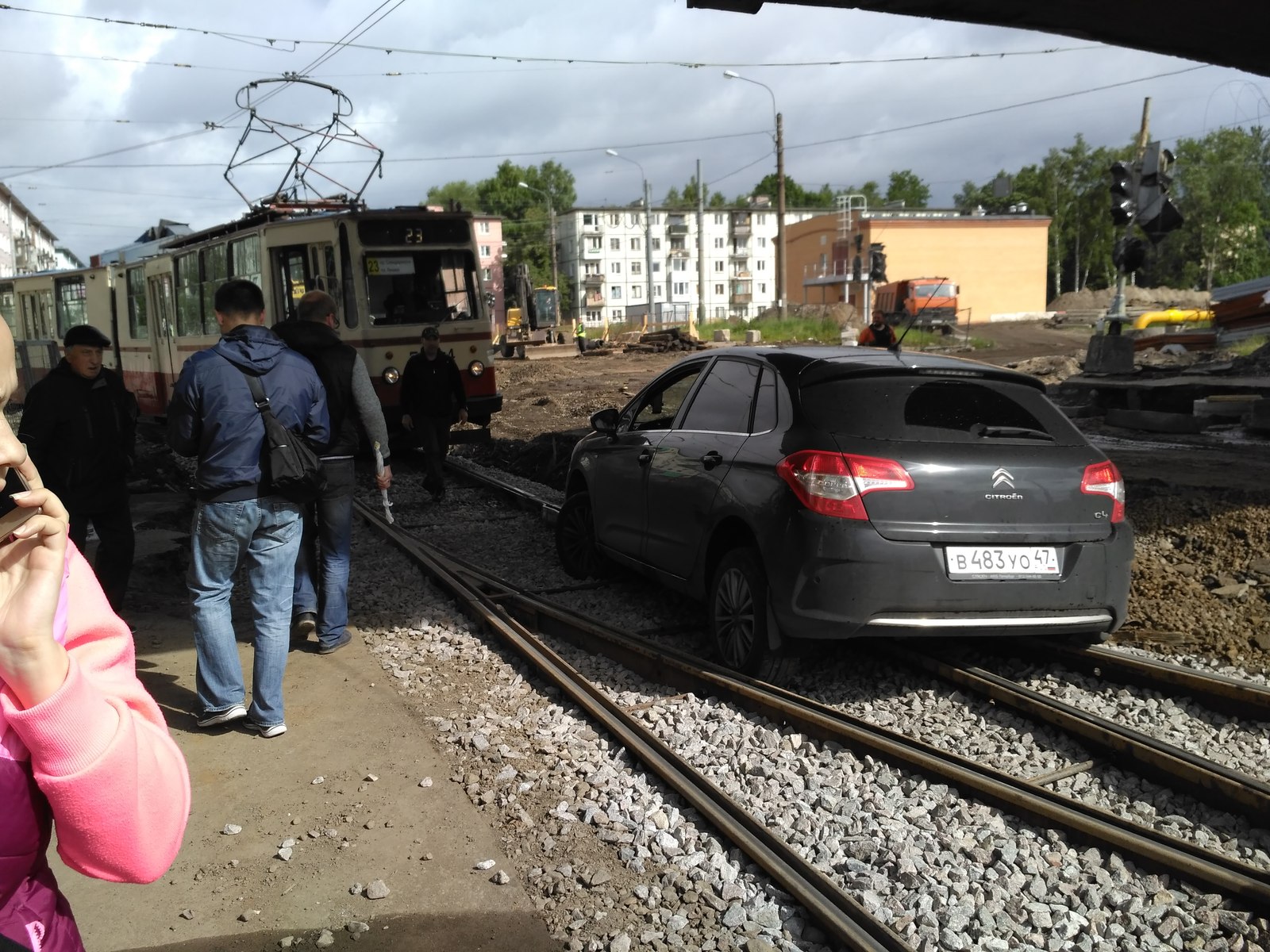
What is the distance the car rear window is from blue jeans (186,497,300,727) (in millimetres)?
2587

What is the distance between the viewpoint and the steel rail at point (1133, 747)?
3.83 meters

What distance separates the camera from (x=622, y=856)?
12.4ft

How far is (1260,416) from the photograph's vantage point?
1383cm

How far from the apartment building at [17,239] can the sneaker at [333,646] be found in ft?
219

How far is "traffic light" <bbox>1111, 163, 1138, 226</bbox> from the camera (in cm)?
1487

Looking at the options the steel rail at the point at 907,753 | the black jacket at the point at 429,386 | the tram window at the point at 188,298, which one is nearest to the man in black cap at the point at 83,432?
the steel rail at the point at 907,753

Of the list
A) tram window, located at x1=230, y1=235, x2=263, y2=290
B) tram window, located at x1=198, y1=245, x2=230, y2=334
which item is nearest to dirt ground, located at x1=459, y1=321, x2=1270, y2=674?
tram window, located at x1=230, y1=235, x2=263, y2=290

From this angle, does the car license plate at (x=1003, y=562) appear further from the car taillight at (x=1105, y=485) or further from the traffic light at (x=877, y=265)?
the traffic light at (x=877, y=265)

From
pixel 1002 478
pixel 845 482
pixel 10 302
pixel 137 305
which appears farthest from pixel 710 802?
pixel 10 302

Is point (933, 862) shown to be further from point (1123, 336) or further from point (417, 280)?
point (1123, 336)

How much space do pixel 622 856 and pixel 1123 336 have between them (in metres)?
Result: 16.7

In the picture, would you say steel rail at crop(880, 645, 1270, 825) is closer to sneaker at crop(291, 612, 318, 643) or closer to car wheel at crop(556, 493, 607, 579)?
car wheel at crop(556, 493, 607, 579)

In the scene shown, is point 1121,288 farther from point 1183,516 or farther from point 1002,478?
point 1002,478

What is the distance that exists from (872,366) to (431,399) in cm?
677
